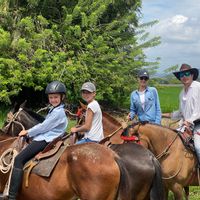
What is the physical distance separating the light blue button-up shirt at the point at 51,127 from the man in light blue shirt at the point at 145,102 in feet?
7.12

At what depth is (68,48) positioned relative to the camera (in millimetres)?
19516

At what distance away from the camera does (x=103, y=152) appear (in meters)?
4.62

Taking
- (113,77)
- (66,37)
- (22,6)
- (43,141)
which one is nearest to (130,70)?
(113,77)

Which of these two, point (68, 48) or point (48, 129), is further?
point (68, 48)

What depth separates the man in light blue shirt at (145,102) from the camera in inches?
276

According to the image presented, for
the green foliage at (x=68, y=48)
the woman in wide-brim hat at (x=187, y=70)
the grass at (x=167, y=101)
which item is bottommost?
the grass at (x=167, y=101)

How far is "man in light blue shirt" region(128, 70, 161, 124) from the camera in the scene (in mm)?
7004

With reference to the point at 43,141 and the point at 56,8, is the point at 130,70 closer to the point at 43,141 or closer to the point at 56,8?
the point at 56,8

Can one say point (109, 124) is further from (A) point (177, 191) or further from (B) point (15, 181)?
(B) point (15, 181)

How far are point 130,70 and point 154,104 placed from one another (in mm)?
13815

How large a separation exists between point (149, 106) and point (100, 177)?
2.89 metres

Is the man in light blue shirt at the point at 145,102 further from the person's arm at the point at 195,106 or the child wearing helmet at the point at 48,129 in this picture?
the child wearing helmet at the point at 48,129

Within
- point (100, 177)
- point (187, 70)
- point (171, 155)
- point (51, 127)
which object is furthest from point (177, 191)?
point (51, 127)

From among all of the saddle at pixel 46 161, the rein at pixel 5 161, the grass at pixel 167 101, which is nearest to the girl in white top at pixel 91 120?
the saddle at pixel 46 161
